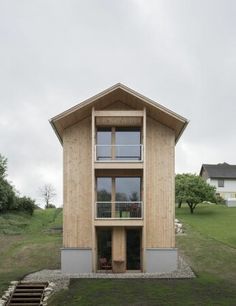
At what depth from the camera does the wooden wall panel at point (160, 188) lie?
24.0 meters

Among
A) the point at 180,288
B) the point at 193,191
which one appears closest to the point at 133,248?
the point at 180,288

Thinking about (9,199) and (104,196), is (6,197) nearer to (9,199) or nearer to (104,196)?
(9,199)

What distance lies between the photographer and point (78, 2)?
18.2 metres

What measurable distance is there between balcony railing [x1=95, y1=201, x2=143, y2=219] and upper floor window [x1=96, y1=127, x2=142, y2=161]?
2337 mm

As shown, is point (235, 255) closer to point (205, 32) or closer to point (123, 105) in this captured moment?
point (123, 105)

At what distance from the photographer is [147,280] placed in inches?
813

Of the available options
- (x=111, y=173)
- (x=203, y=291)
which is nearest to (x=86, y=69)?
(x=111, y=173)

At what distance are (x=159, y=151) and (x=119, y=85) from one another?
4013mm

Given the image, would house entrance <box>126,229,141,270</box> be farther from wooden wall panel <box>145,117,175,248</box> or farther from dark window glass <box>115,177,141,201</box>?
dark window glass <box>115,177,141,201</box>

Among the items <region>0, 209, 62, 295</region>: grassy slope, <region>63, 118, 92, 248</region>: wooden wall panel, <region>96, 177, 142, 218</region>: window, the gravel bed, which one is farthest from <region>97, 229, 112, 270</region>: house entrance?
<region>0, 209, 62, 295</region>: grassy slope

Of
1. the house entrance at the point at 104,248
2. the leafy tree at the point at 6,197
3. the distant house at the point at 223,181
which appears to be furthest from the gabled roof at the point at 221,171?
the house entrance at the point at 104,248

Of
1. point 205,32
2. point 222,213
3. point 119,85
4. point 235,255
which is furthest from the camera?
point 222,213

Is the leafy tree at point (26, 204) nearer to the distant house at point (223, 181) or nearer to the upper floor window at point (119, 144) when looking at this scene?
the upper floor window at point (119, 144)

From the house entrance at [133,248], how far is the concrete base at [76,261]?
201 cm
